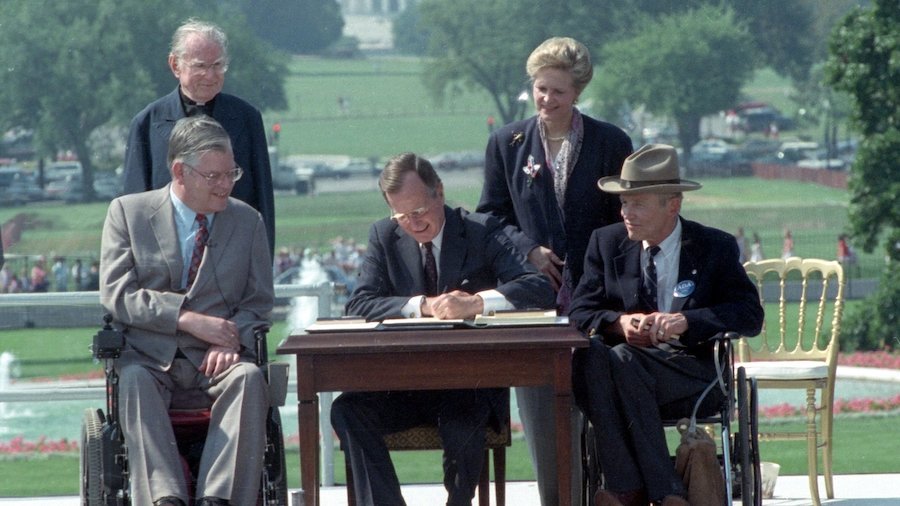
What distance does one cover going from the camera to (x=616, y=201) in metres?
4.61

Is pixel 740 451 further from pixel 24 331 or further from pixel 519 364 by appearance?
pixel 24 331

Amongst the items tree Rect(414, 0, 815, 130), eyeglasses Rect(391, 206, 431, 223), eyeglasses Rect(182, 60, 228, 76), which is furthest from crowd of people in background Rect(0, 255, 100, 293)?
eyeglasses Rect(391, 206, 431, 223)

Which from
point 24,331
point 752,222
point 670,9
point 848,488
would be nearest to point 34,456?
point 848,488

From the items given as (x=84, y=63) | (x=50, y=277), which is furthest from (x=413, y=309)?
(x=84, y=63)

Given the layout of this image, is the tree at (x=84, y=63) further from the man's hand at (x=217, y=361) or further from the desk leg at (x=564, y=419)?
the desk leg at (x=564, y=419)

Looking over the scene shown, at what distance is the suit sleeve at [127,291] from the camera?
13.1 ft

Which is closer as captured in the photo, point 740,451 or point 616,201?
point 740,451

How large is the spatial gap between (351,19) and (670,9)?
20600mm

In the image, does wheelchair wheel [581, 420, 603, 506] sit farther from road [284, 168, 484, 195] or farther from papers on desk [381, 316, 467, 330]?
road [284, 168, 484, 195]

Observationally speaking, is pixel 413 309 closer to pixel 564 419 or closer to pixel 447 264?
pixel 447 264

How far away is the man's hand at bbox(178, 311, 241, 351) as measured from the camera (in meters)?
4.01

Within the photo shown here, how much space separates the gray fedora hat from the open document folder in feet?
1.46

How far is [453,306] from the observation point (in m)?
4.11

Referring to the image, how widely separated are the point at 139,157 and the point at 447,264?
1062 mm
